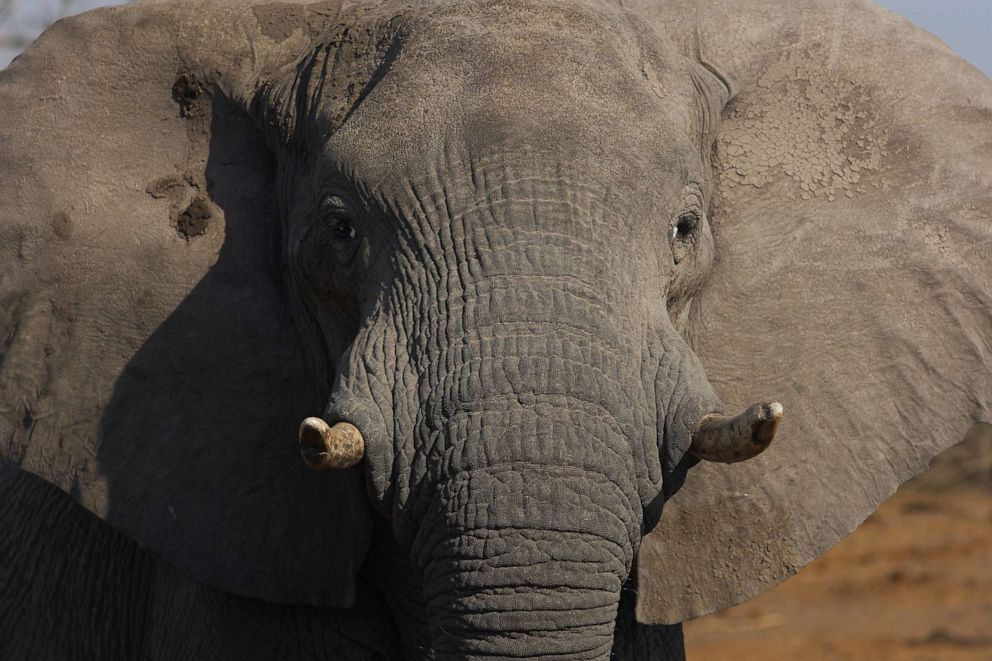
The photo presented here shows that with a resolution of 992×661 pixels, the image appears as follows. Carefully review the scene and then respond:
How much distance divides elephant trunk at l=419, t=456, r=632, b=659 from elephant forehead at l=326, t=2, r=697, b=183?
538 millimetres

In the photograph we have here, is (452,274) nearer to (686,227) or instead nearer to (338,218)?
(338,218)

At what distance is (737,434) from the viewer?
238cm

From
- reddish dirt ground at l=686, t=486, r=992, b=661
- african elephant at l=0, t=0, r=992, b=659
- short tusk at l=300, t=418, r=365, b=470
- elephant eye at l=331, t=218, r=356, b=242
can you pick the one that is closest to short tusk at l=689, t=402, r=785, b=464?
african elephant at l=0, t=0, r=992, b=659

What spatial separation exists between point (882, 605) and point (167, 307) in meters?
6.75

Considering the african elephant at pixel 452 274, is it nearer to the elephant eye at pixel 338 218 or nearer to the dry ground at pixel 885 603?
the elephant eye at pixel 338 218

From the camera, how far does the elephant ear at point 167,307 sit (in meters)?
2.93

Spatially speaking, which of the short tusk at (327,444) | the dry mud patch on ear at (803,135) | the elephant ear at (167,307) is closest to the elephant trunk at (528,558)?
the short tusk at (327,444)

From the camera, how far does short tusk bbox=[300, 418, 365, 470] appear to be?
89.8 inches

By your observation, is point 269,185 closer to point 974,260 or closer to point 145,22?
point 145,22

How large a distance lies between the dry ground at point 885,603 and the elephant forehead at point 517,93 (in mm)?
5332

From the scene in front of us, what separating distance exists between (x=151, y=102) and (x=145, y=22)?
0.15 m

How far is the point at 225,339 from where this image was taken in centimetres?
294

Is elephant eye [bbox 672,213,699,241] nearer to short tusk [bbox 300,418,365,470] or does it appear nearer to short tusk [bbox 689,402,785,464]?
short tusk [bbox 689,402,785,464]

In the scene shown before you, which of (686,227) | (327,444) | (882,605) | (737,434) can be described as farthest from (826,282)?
(882,605)
